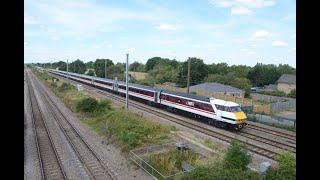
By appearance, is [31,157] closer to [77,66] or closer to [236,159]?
[236,159]

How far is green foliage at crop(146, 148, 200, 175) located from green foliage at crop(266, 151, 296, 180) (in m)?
4.35

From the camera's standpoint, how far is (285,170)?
13562 millimetres

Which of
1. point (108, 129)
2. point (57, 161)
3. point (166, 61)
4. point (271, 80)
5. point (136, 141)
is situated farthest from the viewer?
point (166, 61)

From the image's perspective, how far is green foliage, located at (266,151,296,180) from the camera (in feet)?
43.7

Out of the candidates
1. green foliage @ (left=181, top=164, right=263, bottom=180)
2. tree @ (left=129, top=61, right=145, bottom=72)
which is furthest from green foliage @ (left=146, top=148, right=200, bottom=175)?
tree @ (left=129, top=61, right=145, bottom=72)

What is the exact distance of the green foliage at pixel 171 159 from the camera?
16.2 metres

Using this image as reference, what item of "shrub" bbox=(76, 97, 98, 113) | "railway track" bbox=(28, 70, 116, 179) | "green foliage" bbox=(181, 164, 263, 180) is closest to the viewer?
"green foliage" bbox=(181, 164, 263, 180)

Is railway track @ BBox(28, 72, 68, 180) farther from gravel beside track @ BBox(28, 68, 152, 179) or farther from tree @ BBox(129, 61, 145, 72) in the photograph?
tree @ BBox(129, 61, 145, 72)

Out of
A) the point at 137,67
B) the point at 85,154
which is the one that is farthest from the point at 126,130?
the point at 137,67
